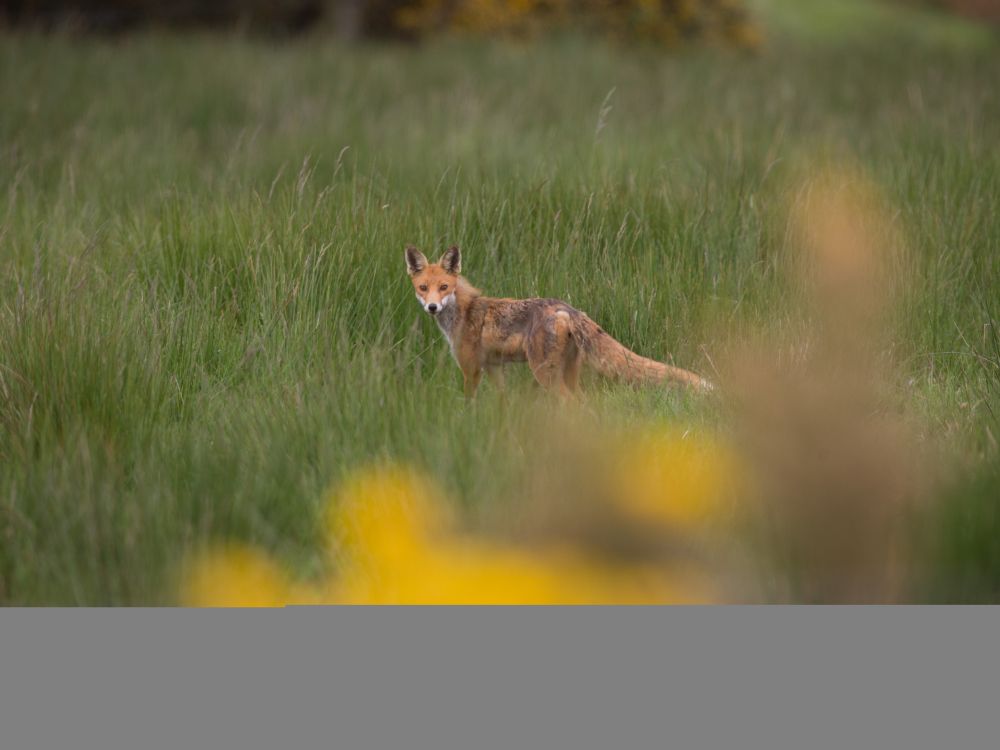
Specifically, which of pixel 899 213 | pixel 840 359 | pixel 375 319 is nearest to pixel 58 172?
pixel 375 319

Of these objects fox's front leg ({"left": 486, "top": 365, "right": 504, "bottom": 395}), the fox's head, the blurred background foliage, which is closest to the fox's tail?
fox's front leg ({"left": 486, "top": 365, "right": 504, "bottom": 395})

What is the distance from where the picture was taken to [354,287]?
5219 millimetres

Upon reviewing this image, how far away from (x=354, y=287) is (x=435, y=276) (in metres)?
0.52

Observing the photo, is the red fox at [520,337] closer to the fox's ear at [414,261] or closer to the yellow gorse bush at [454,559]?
the fox's ear at [414,261]

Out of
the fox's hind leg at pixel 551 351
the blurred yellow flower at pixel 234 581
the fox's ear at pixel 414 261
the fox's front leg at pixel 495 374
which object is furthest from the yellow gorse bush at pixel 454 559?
the fox's ear at pixel 414 261

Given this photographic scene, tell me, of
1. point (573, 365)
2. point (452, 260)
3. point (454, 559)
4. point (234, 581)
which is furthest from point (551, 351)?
point (234, 581)

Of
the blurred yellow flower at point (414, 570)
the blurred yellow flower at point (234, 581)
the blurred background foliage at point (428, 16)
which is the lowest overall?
the blurred yellow flower at point (234, 581)

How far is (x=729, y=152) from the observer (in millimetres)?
7285

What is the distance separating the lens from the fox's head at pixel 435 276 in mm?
4793

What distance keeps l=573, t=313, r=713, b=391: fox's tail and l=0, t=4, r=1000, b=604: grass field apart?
0.16m

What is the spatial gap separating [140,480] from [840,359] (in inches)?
89.6

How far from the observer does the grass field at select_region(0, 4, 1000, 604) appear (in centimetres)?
375

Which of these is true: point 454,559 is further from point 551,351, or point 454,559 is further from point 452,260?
point 452,260

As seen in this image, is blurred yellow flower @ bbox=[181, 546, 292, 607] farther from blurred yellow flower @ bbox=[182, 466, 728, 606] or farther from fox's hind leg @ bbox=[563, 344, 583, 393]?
fox's hind leg @ bbox=[563, 344, 583, 393]
